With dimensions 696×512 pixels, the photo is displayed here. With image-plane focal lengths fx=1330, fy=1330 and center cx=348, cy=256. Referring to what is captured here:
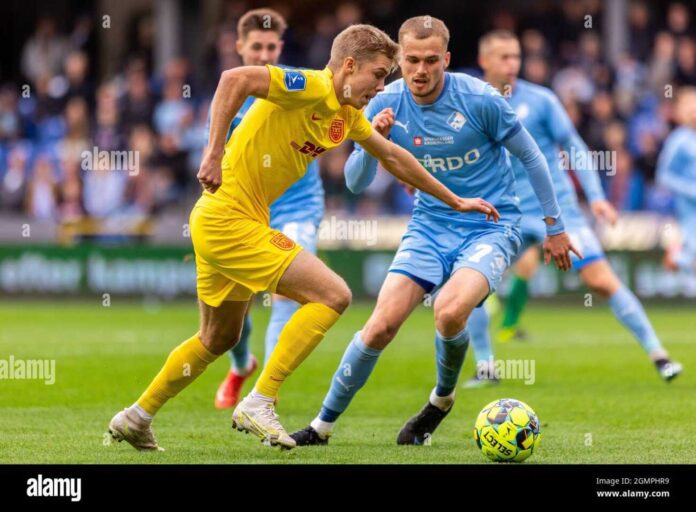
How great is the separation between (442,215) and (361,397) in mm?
2493

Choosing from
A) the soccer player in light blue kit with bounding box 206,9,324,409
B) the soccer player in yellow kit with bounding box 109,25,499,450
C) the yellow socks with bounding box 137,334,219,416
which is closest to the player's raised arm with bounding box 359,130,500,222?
the soccer player in yellow kit with bounding box 109,25,499,450

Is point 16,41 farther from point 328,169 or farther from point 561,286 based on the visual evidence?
point 561,286

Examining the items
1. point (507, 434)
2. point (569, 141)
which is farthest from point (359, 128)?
point (569, 141)

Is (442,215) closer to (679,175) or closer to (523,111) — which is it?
(523,111)

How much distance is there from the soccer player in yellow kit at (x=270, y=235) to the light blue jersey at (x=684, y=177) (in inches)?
354

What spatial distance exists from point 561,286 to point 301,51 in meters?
6.64

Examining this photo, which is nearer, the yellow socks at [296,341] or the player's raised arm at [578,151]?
the yellow socks at [296,341]

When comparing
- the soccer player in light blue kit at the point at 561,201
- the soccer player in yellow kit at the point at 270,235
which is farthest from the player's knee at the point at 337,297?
the soccer player in light blue kit at the point at 561,201

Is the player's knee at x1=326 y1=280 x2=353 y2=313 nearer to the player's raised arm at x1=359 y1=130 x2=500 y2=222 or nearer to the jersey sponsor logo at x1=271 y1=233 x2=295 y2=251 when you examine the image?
the jersey sponsor logo at x1=271 y1=233 x2=295 y2=251

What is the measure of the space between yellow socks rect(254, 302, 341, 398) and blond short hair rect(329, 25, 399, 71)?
4.19 ft

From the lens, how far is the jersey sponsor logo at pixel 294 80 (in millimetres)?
6648

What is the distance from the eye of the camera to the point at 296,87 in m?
6.68

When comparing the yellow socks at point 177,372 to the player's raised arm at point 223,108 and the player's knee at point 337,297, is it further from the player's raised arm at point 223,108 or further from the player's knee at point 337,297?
the player's raised arm at point 223,108

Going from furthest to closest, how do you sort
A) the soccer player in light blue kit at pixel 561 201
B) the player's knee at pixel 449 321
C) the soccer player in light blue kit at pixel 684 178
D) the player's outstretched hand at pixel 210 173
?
the soccer player in light blue kit at pixel 684 178, the soccer player in light blue kit at pixel 561 201, the player's knee at pixel 449 321, the player's outstretched hand at pixel 210 173
